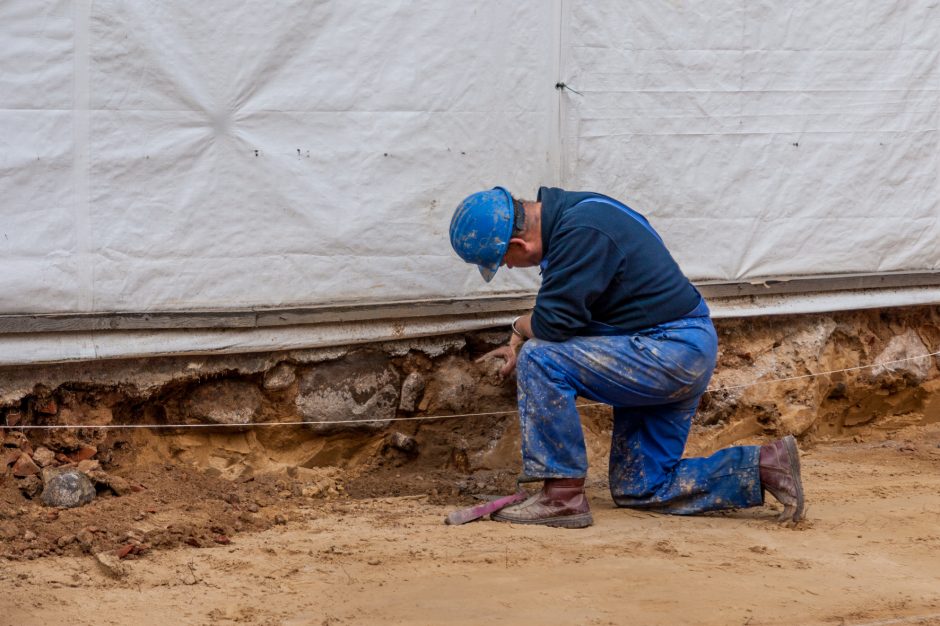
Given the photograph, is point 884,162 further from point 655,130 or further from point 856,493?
point 856,493

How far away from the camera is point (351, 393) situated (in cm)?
467

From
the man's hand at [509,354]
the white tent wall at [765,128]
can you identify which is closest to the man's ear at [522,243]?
the man's hand at [509,354]

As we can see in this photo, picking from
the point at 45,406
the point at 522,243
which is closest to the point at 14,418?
the point at 45,406

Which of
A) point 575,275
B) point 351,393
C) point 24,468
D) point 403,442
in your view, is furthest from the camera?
point 403,442

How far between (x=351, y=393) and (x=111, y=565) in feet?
4.67

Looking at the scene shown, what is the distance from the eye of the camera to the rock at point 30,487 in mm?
4023

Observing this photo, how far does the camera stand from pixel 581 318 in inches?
154

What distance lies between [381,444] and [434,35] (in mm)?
1759

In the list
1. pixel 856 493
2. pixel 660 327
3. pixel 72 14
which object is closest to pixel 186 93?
pixel 72 14

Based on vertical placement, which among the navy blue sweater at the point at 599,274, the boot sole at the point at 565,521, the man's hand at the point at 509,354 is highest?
the navy blue sweater at the point at 599,274

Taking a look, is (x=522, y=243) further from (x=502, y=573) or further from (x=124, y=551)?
(x=124, y=551)

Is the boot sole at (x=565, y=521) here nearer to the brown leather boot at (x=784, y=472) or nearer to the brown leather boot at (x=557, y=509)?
the brown leather boot at (x=557, y=509)

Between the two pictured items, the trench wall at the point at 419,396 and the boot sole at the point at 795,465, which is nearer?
the boot sole at the point at 795,465

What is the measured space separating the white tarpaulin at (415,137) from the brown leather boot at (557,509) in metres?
1.06
